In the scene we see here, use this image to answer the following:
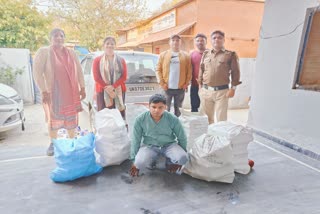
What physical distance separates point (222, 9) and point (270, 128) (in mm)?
5887

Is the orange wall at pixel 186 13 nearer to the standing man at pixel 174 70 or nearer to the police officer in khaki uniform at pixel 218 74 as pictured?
the standing man at pixel 174 70

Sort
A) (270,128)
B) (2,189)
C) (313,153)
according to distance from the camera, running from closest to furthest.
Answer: (2,189)
(313,153)
(270,128)

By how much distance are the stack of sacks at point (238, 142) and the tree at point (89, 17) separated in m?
11.6

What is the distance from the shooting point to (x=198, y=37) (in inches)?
131

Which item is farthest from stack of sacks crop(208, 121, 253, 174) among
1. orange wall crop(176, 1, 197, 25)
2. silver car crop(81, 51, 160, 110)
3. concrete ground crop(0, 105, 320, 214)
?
orange wall crop(176, 1, 197, 25)

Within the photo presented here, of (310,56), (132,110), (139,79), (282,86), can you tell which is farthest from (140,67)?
(310,56)

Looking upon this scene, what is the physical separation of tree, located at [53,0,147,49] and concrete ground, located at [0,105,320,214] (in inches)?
441

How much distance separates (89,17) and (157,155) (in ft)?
40.2

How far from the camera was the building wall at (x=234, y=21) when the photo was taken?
8086 mm

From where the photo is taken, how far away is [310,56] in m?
3.26

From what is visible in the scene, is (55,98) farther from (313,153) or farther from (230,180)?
(313,153)

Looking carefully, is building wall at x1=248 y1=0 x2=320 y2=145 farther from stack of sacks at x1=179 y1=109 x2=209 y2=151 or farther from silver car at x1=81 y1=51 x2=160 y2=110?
silver car at x1=81 y1=51 x2=160 y2=110

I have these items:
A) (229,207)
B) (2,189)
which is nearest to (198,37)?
(229,207)

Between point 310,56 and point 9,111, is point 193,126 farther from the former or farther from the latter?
point 9,111
